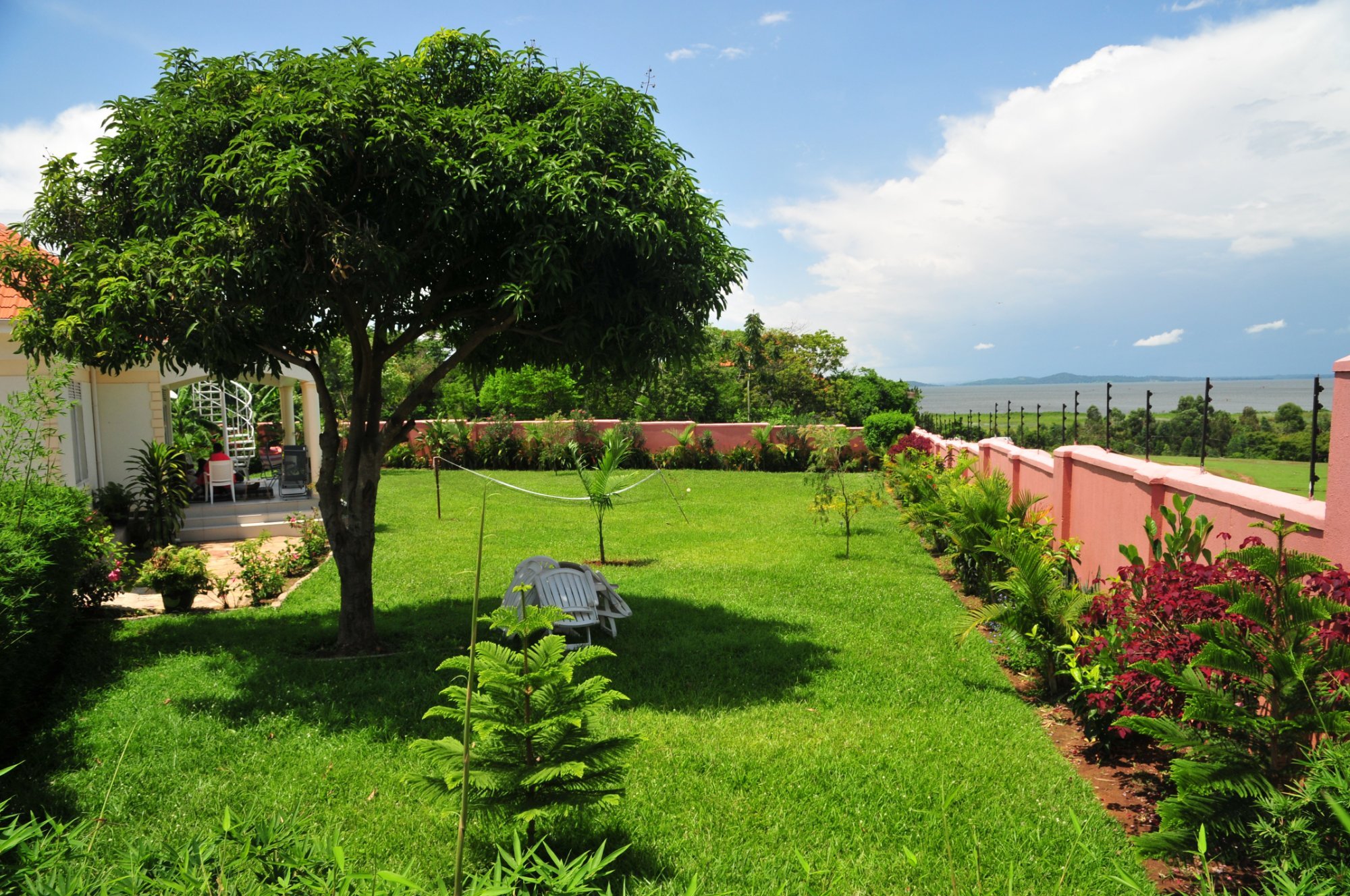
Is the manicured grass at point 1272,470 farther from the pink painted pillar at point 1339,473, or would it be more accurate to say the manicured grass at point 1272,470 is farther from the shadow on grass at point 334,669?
the shadow on grass at point 334,669

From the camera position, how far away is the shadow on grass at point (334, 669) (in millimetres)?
5871

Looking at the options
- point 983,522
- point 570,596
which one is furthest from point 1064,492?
point 570,596

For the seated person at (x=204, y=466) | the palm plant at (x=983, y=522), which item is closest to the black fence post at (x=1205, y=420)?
the palm plant at (x=983, y=522)

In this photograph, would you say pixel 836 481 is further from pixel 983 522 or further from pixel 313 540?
pixel 313 540

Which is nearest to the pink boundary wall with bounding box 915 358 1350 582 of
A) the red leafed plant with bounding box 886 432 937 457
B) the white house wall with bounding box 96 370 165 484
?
the red leafed plant with bounding box 886 432 937 457

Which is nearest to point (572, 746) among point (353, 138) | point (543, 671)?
point (543, 671)

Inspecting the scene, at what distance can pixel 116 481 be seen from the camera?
13102 millimetres

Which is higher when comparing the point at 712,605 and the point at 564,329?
the point at 564,329

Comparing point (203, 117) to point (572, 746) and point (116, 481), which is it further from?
point (116, 481)

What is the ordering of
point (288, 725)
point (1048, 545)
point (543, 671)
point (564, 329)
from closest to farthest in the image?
point (543, 671)
point (288, 725)
point (564, 329)
point (1048, 545)

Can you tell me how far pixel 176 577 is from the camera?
9.30 metres

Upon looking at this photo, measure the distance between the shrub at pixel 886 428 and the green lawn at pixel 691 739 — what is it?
14.0 meters

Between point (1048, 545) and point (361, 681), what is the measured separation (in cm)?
664

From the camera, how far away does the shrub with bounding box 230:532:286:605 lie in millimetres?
9906
